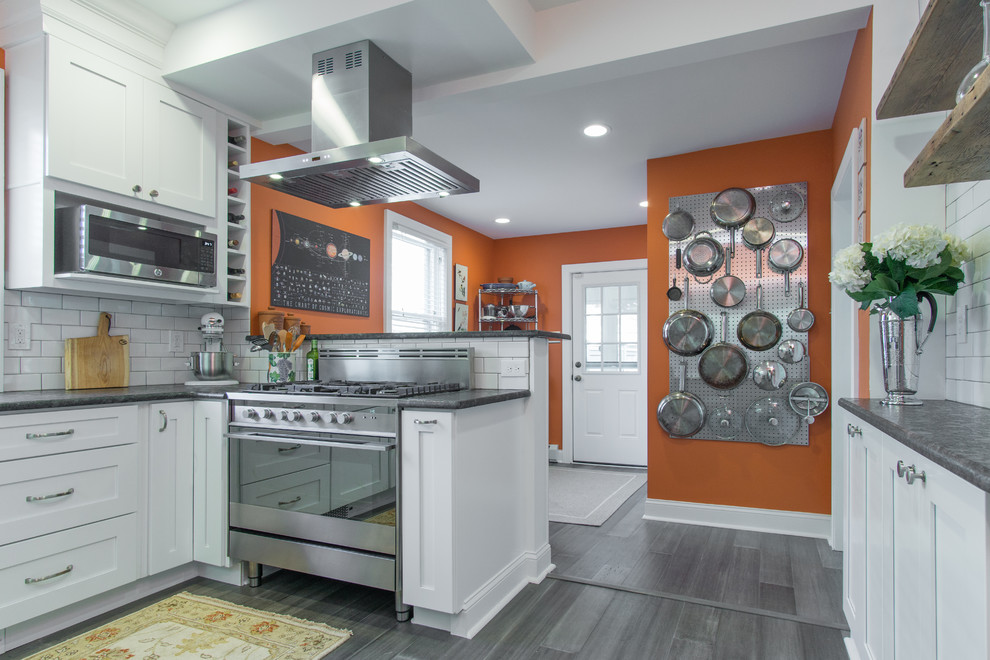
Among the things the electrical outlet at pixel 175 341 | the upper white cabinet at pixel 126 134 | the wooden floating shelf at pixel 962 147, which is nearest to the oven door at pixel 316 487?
the electrical outlet at pixel 175 341

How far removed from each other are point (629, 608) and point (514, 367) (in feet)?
3.72

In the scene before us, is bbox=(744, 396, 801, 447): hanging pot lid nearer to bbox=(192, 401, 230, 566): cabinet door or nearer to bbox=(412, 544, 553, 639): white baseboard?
bbox=(412, 544, 553, 639): white baseboard

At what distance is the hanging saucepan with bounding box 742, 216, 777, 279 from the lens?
3561mm

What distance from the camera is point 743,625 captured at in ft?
7.44

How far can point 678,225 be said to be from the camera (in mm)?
3781

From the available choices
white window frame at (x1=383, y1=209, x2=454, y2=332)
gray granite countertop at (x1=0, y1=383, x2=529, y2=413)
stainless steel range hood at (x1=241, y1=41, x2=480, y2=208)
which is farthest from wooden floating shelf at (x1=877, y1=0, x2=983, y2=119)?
white window frame at (x1=383, y1=209, x2=454, y2=332)

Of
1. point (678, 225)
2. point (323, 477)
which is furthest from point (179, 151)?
point (678, 225)

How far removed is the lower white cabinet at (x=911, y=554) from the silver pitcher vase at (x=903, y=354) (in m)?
0.15

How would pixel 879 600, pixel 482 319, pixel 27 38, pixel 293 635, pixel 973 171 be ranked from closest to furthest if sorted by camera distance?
pixel 973 171
pixel 879 600
pixel 293 635
pixel 27 38
pixel 482 319

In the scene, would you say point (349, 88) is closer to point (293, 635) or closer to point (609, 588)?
point (293, 635)

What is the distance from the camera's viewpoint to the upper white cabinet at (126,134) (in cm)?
237

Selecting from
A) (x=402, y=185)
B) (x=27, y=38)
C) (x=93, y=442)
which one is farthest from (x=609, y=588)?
(x=27, y=38)

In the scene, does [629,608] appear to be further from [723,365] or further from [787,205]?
[787,205]

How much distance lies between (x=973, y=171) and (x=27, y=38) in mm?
3308
